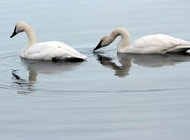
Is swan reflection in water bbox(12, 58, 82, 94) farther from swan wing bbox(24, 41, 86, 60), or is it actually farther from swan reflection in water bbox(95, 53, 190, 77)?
swan reflection in water bbox(95, 53, 190, 77)

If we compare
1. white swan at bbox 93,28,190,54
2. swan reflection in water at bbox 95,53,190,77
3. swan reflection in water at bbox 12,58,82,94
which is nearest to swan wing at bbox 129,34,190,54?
white swan at bbox 93,28,190,54

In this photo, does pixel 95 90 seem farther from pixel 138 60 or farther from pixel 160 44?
pixel 160 44

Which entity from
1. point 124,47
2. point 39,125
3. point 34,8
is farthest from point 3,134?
point 34,8

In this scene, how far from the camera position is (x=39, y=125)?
27.2 ft

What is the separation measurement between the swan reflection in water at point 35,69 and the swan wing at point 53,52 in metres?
0.13

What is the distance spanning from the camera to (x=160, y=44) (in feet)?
44.1

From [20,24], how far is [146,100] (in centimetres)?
612

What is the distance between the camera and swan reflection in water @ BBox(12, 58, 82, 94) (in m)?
10.7

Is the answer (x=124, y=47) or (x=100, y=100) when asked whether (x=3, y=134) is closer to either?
(x=100, y=100)

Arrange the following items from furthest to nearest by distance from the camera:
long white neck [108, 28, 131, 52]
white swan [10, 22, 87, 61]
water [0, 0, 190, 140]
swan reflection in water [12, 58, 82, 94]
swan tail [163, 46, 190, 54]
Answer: long white neck [108, 28, 131, 52]
swan tail [163, 46, 190, 54]
white swan [10, 22, 87, 61]
swan reflection in water [12, 58, 82, 94]
water [0, 0, 190, 140]

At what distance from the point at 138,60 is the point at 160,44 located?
28.0 inches

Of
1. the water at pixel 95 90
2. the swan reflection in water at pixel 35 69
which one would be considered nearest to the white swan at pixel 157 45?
the water at pixel 95 90

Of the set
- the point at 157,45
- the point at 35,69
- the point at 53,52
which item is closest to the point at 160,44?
the point at 157,45

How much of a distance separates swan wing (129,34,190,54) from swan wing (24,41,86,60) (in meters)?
1.33
